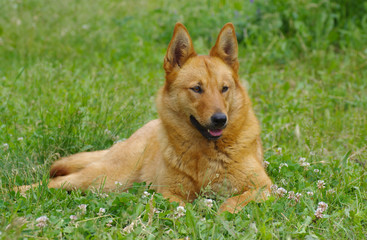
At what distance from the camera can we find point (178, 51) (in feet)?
13.7

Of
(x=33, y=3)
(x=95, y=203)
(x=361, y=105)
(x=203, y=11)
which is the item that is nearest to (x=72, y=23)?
(x=33, y=3)

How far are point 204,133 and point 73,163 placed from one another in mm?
1525

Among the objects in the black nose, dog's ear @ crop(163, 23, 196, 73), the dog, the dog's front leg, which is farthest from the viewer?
dog's ear @ crop(163, 23, 196, 73)

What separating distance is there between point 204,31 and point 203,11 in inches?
26.7

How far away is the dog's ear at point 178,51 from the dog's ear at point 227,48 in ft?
0.77

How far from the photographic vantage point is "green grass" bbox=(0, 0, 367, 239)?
3.24m

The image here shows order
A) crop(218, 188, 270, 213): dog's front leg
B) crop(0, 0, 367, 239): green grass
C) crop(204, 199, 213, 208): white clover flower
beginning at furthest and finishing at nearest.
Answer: crop(218, 188, 270, 213): dog's front leg, crop(204, 199, 213, 208): white clover flower, crop(0, 0, 367, 239): green grass

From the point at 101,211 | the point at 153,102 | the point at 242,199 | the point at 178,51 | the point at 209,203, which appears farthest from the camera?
the point at 153,102

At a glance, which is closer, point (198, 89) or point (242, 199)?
point (242, 199)

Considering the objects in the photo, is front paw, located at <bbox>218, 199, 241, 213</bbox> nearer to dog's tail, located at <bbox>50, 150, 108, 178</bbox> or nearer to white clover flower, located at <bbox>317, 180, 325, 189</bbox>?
white clover flower, located at <bbox>317, 180, 325, 189</bbox>

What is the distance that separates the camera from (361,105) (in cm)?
614

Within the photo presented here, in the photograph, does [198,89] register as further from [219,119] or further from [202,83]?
[219,119]

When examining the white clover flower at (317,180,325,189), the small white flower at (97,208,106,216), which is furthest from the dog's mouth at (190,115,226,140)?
the small white flower at (97,208,106,216)

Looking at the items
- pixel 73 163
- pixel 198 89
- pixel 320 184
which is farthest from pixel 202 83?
pixel 73 163
